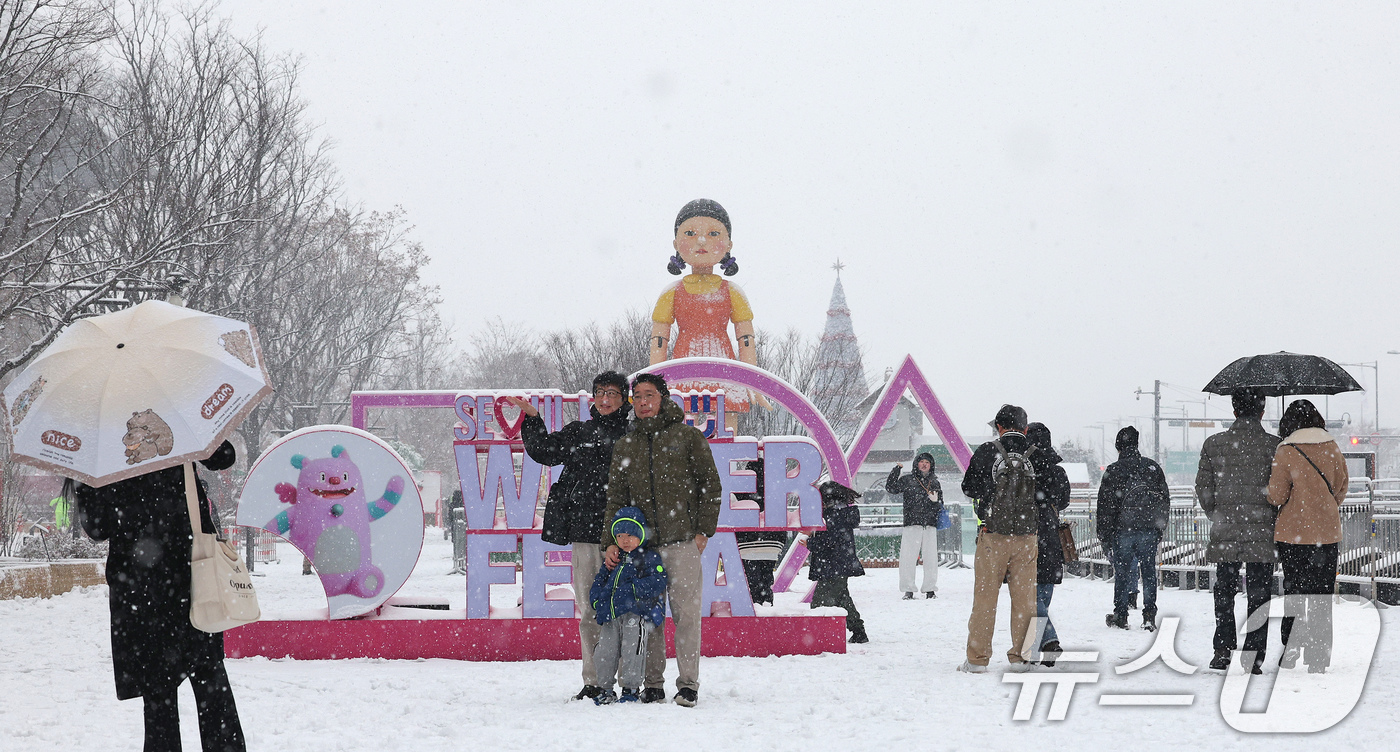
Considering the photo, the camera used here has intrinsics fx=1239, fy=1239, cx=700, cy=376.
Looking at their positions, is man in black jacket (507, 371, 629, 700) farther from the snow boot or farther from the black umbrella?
the black umbrella

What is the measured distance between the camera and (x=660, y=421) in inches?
276

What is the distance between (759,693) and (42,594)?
1110cm

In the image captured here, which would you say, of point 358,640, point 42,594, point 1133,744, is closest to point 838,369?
point 42,594

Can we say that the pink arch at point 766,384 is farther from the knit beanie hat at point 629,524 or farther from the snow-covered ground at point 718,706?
the knit beanie hat at point 629,524

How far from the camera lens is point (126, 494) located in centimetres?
453

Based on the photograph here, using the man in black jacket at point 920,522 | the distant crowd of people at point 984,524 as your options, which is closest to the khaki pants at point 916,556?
the man in black jacket at point 920,522

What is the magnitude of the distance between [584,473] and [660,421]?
68cm

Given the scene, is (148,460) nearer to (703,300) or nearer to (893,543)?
(703,300)

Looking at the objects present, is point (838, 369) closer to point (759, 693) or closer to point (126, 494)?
point (759, 693)

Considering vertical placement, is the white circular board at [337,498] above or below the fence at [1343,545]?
above

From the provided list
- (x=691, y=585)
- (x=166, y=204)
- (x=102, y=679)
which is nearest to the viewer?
(x=691, y=585)

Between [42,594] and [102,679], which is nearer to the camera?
[102,679]

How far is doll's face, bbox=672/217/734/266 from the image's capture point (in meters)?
13.9

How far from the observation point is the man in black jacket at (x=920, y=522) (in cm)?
1530
